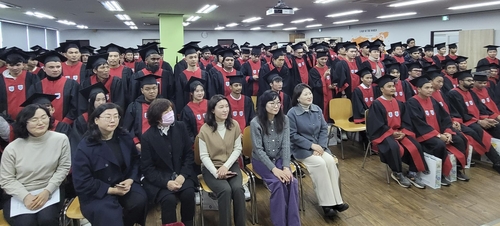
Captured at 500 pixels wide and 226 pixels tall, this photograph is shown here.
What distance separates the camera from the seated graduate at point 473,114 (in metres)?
4.41

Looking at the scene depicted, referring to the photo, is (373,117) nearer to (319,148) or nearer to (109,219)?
(319,148)

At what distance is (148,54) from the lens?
479 cm

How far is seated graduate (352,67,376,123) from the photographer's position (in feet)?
15.8

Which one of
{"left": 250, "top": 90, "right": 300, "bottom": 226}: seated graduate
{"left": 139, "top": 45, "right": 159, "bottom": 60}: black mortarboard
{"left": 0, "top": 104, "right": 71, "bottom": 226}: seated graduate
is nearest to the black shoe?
{"left": 250, "top": 90, "right": 300, "bottom": 226}: seated graduate

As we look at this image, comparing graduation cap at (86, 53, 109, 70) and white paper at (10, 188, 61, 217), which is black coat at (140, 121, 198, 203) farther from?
graduation cap at (86, 53, 109, 70)

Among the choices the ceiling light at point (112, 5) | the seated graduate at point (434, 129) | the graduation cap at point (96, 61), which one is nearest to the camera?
the graduation cap at point (96, 61)

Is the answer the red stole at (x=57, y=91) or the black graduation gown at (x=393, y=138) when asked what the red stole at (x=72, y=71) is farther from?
the black graduation gown at (x=393, y=138)

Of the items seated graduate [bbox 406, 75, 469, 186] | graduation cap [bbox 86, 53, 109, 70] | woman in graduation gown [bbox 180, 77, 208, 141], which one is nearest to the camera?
woman in graduation gown [bbox 180, 77, 208, 141]

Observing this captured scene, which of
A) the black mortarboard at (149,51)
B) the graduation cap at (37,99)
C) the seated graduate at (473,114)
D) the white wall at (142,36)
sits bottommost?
the seated graduate at (473,114)

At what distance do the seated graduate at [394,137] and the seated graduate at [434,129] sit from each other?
0.12 meters

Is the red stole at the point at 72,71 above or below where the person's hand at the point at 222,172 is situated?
above

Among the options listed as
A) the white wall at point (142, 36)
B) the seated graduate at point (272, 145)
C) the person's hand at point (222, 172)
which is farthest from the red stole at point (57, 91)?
the white wall at point (142, 36)

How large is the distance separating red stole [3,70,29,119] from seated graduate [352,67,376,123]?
4349mm

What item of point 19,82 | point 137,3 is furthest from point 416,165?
→ point 137,3
